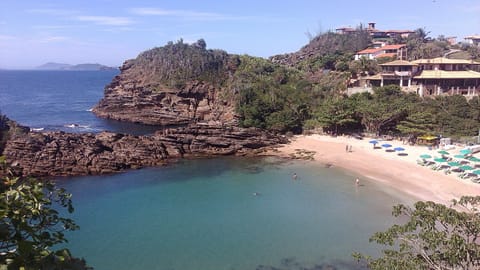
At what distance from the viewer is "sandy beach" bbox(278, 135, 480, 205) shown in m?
29.3

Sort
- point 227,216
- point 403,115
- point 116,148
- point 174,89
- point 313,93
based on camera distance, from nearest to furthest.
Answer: point 227,216, point 116,148, point 403,115, point 313,93, point 174,89

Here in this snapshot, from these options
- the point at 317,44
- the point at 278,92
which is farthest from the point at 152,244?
the point at 317,44

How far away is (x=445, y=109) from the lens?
46781 mm

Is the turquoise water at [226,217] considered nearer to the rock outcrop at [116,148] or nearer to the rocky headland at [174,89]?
the rock outcrop at [116,148]

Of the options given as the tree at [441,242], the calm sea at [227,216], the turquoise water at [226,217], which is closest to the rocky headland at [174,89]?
the calm sea at [227,216]

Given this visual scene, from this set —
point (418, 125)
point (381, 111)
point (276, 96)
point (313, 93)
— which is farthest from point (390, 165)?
point (276, 96)

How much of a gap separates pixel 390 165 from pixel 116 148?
2844cm

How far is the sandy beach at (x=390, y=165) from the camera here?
96.3ft

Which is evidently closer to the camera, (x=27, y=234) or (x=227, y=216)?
(x=27, y=234)

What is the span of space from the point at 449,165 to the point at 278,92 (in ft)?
93.7

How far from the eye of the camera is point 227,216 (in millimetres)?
→ 26453

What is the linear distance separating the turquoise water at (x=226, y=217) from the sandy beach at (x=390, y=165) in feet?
6.32

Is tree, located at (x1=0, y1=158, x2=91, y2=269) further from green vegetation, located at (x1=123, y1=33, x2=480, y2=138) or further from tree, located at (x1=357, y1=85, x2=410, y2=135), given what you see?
tree, located at (x1=357, y1=85, x2=410, y2=135)

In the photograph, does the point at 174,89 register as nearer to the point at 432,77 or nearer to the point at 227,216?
the point at 432,77
